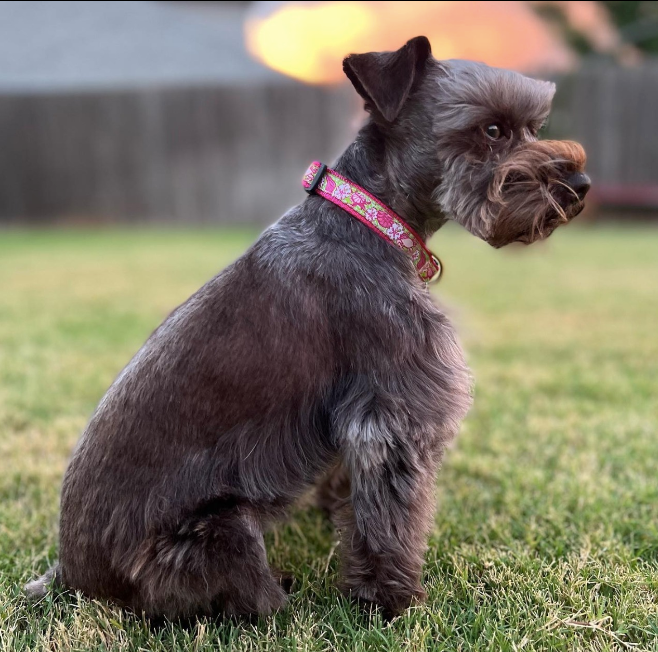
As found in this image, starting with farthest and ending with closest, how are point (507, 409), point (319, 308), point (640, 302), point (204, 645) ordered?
1. point (640, 302)
2. point (507, 409)
3. point (319, 308)
4. point (204, 645)

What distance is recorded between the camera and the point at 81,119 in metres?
16.7

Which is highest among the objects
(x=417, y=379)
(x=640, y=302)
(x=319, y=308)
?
(x=319, y=308)

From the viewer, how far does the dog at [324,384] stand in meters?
2.09

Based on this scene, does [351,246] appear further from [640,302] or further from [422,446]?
[640,302]

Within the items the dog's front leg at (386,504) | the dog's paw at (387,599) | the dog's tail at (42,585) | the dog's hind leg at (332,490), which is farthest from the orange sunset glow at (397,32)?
the dog's tail at (42,585)

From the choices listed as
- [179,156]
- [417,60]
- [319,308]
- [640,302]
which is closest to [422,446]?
[319,308]

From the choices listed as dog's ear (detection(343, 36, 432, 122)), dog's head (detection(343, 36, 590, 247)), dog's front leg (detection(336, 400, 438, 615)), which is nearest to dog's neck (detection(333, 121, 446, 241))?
dog's head (detection(343, 36, 590, 247))

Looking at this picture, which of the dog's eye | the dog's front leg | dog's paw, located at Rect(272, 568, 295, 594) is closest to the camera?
the dog's front leg

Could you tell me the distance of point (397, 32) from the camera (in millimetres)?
10086

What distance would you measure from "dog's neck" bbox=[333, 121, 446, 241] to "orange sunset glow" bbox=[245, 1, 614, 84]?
15.0 ft

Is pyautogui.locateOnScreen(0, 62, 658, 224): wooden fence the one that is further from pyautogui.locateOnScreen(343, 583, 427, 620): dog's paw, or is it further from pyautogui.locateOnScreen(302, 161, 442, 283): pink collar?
pyautogui.locateOnScreen(343, 583, 427, 620): dog's paw

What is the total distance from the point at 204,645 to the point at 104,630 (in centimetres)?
34

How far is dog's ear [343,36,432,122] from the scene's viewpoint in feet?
7.23

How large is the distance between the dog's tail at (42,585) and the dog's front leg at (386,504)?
3.35 feet
